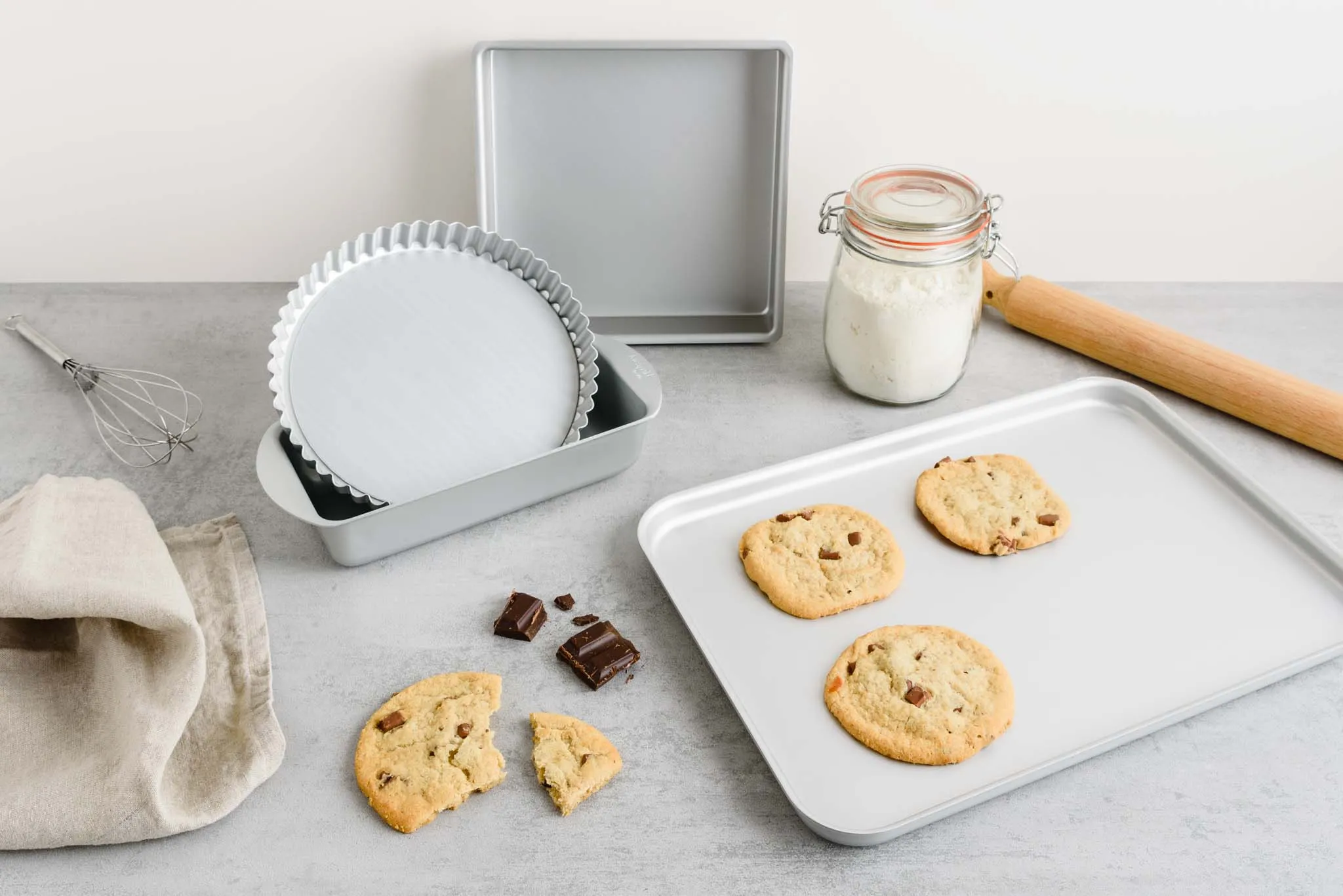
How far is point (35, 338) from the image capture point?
48.1 inches

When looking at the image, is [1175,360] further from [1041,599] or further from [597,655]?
[597,655]

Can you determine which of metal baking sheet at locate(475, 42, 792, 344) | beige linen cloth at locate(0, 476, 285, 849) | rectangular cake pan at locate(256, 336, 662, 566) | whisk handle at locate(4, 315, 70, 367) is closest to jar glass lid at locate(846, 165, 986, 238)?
metal baking sheet at locate(475, 42, 792, 344)

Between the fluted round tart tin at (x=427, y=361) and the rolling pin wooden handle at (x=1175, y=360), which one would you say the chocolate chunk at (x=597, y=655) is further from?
the rolling pin wooden handle at (x=1175, y=360)

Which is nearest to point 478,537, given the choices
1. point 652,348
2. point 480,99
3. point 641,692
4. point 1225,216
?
point 641,692

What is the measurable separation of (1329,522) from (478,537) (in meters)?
0.84

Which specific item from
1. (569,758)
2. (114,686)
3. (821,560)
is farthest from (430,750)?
(821,560)

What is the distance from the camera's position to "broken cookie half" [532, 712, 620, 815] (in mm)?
771

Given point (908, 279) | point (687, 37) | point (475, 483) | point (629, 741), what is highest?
point (687, 37)

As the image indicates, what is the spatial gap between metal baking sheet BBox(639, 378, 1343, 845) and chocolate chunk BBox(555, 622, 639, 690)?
0.06 meters

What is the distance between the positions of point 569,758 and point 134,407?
69 centimetres

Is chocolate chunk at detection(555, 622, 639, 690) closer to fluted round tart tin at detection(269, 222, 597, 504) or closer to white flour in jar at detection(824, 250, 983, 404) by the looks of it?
fluted round tart tin at detection(269, 222, 597, 504)

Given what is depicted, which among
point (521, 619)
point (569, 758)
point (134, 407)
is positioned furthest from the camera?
point (134, 407)

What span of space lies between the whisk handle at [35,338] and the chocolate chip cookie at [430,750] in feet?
2.19

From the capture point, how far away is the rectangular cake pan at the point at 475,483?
0.91 metres
